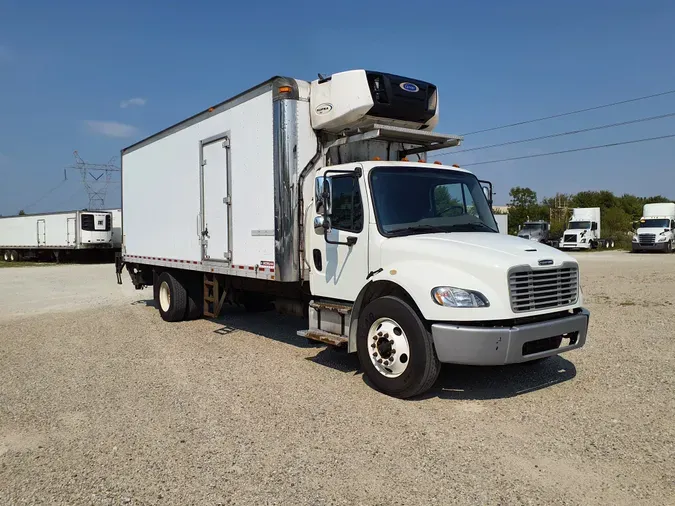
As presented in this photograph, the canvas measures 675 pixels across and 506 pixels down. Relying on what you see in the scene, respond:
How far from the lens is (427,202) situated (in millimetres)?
6395

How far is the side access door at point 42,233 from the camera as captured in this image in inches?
1398

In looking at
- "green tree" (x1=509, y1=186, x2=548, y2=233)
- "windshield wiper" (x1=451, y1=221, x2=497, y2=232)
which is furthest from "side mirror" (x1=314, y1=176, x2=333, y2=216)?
"green tree" (x1=509, y1=186, x2=548, y2=233)

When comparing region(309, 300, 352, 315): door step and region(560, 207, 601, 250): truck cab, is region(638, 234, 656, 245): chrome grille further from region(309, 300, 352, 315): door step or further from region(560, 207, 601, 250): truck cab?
region(309, 300, 352, 315): door step

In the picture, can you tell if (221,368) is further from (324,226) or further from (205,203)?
(205,203)

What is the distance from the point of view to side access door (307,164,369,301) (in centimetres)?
614

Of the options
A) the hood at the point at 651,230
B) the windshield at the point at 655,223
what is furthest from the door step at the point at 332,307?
the windshield at the point at 655,223

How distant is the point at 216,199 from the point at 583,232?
3966 cm

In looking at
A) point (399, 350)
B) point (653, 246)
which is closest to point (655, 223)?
point (653, 246)

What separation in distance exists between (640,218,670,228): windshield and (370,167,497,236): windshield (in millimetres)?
34921

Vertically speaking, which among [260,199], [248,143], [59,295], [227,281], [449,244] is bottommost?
[59,295]

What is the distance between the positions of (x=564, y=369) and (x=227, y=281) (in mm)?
→ 5282

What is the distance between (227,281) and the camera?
9.05m

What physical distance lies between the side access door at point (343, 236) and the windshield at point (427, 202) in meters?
0.23

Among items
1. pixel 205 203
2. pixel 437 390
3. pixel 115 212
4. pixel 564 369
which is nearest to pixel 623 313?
pixel 564 369
